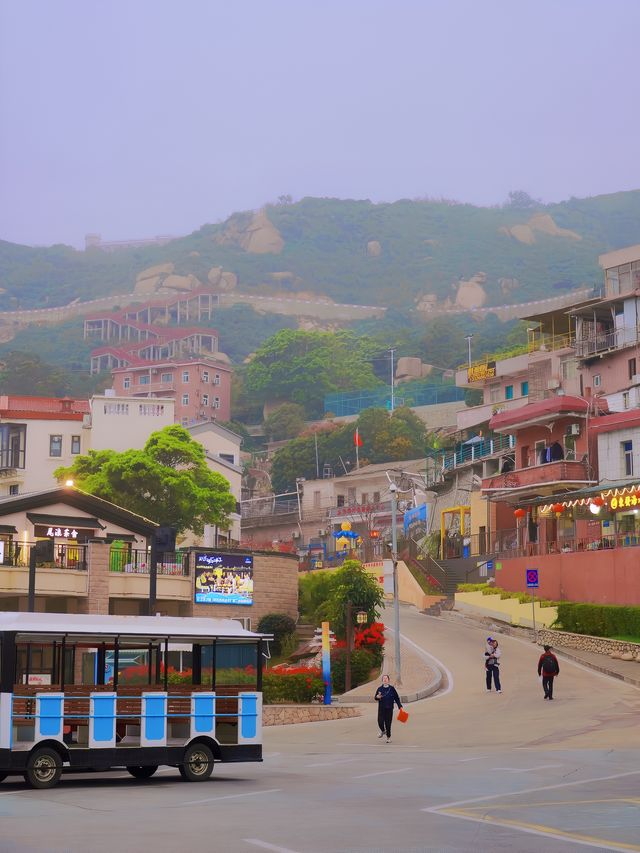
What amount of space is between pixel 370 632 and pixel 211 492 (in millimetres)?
30735

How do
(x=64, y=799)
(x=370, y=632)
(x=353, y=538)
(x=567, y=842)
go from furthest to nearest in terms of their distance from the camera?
(x=353, y=538) < (x=370, y=632) < (x=64, y=799) < (x=567, y=842)

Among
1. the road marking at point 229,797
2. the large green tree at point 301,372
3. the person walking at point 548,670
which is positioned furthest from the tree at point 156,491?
the large green tree at point 301,372

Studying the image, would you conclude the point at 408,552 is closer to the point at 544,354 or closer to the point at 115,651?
the point at 544,354

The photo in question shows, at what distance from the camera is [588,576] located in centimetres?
5212

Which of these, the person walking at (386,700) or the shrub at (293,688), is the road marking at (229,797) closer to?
the person walking at (386,700)

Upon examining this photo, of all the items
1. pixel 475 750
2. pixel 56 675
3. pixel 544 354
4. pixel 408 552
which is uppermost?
pixel 544 354

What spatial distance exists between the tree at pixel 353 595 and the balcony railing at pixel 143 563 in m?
10.8

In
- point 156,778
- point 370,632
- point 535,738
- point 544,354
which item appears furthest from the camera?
point 544,354

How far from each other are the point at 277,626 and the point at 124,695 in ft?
119

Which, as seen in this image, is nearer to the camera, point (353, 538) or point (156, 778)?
point (156, 778)

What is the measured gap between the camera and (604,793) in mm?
18016

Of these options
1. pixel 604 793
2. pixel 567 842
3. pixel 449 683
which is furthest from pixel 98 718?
pixel 449 683

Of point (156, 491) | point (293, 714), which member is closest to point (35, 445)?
point (156, 491)

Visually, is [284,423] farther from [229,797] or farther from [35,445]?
[229,797]
